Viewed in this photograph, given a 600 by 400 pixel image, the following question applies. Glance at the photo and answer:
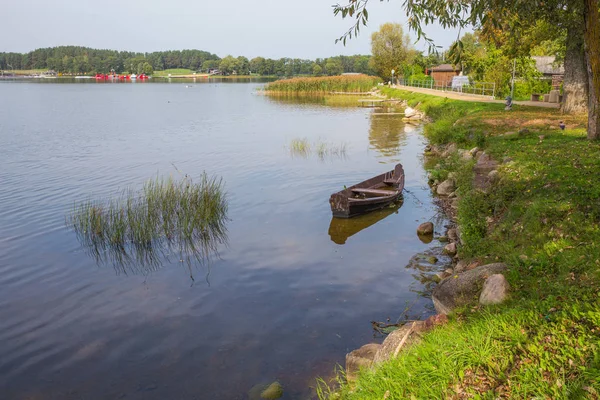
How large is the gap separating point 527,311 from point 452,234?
7831 mm

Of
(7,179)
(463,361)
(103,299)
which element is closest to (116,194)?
(7,179)

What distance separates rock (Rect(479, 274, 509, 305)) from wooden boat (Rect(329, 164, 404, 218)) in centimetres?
894

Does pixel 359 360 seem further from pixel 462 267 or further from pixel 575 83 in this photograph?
pixel 575 83

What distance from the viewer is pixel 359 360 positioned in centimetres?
720

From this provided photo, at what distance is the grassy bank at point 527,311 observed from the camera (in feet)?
15.9

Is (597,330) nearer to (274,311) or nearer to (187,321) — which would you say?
(274,311)

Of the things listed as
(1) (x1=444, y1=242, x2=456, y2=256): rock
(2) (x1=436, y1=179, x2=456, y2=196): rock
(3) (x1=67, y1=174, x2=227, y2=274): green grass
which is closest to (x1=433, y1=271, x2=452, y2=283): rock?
(1) (x1=444, y1=242, x2=456, y2=256): rock

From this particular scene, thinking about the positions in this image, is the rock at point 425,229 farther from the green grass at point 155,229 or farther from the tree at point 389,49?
the tree at point 389,49

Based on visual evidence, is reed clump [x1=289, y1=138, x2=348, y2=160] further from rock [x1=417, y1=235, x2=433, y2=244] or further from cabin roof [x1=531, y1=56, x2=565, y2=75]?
cabin roof [x1=531, y1=56, x2=565, y2=75]

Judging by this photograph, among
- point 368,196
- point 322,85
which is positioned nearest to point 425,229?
point 368,196

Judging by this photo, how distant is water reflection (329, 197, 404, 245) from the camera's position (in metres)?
14.9

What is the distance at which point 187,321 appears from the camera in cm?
980

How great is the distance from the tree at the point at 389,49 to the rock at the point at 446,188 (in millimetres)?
87451

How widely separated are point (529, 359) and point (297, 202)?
45.5ft
